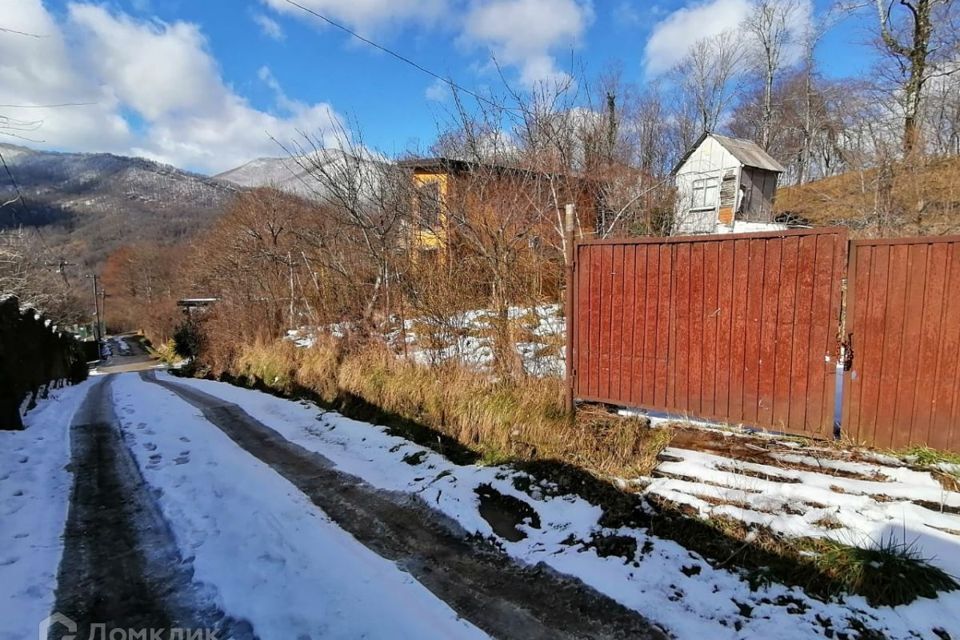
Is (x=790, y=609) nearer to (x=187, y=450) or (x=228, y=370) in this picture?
(x=187, y=450)

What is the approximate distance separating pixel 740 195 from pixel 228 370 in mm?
22803

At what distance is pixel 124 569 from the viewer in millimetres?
3107

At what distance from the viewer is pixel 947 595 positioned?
8.29ft

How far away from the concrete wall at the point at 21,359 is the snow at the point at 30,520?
432 millimetres

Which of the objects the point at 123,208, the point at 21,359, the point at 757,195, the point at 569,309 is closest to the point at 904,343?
the point at 569,309

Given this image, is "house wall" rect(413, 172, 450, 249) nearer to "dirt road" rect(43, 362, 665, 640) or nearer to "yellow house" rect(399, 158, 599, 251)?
"yellow house" rect(399, 158, 599, 251)

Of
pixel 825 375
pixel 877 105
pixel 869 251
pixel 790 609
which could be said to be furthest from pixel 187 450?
pixel 877 105

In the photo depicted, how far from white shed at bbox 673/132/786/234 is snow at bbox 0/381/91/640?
21538mm

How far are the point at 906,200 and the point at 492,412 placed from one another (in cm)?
1395

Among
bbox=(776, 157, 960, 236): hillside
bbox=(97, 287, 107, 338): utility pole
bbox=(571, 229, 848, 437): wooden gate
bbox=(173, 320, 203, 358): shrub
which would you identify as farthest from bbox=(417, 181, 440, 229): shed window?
bbox=(97, 287, 107, 338): utility pole

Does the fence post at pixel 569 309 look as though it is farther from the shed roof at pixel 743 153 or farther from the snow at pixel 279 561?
the shed roof at pixel 743 153

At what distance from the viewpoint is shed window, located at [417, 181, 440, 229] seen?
916 cm

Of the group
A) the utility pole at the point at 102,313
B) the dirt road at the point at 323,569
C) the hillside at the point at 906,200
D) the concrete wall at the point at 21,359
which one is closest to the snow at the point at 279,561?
the dirt road at the point at 323,569

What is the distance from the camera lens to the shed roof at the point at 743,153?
21222mm
